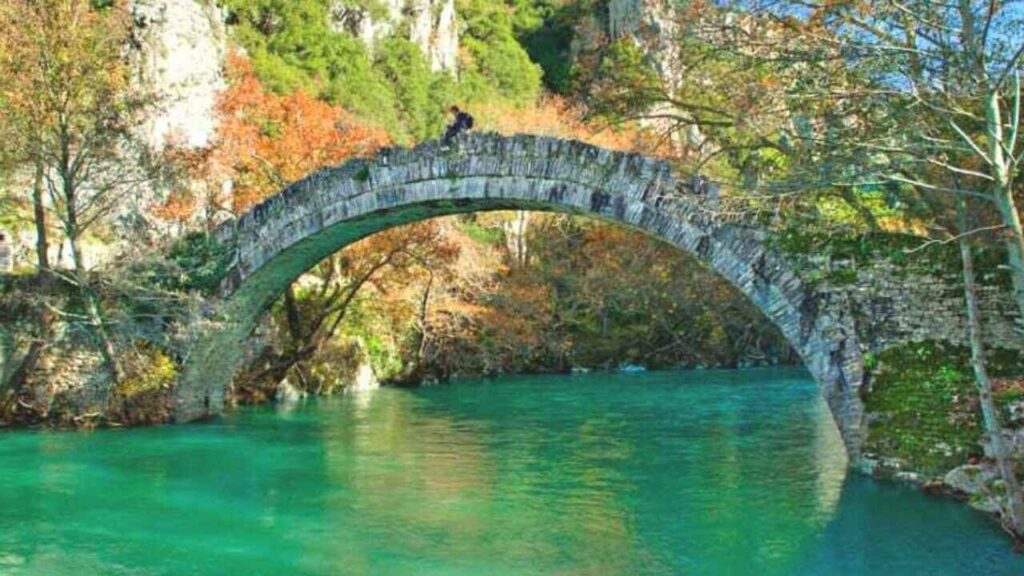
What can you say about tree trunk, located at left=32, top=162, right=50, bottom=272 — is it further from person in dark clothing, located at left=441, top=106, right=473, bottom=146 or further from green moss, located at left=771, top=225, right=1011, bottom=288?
green moss, located at left=771, top=225, right=1011, bottom=288

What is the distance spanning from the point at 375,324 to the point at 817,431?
437 inches

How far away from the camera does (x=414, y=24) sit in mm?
45625

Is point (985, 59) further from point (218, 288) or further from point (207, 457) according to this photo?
point (218, 288)

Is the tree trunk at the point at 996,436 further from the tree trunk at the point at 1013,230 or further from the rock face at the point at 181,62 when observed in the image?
the rock face at the point at 181,62

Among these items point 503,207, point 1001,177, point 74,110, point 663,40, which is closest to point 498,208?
point 503,207

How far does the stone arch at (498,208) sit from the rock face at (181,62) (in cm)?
675

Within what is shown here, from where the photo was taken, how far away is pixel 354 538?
873cm

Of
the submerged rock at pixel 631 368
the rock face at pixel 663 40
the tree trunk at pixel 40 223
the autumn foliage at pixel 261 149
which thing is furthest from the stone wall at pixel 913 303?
the submerged rock at pixel 631 368

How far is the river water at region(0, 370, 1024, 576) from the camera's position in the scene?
26.4ft

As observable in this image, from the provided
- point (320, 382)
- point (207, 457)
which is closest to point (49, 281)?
point (207, 457)

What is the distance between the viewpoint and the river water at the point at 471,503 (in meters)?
8.05

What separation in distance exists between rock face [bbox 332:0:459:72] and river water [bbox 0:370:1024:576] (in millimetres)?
28868

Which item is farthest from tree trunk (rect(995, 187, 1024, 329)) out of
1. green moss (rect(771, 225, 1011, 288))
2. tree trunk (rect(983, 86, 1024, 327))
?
green moss (rect(771, 225, 1011, 288))

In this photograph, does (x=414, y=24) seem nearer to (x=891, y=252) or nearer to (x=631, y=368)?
(x=631, y=368)
